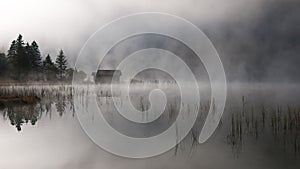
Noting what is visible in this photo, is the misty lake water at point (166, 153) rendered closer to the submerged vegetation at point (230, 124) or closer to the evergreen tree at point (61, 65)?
the submerged vegetation at point (230, 124)

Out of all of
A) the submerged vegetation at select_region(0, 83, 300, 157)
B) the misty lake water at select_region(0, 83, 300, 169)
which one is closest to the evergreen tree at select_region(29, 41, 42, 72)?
the submerged vegetation at select_region(0, 83, 300, 157)

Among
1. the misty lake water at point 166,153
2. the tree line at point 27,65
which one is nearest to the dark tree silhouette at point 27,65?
the tree line at point 27,65

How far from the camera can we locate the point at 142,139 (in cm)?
764

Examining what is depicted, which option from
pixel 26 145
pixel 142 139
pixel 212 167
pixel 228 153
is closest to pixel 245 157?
pixel 228 153

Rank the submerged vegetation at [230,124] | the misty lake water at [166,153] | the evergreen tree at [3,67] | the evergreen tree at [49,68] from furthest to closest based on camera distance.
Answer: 1. the evergreen tree at [49,68]
2. the evergreen tree at [3,67]
3. the submerged vegetation at [230,124]
4. the misty lake water at [166,153]

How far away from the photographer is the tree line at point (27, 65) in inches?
1299

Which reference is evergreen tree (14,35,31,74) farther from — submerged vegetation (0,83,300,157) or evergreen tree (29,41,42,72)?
submerged vegetation (0,83,300,157)

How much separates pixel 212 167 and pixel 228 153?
1.04 metres

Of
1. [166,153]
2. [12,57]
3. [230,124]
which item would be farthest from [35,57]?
[166,153]

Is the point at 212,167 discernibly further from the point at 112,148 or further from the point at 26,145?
the point at 26,145

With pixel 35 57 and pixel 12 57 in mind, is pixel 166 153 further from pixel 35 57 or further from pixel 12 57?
pixel 35 57

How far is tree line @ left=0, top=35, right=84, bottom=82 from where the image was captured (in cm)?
3300

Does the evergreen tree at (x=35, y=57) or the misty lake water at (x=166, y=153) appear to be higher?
the evergreen tree at (x=35, y=57)

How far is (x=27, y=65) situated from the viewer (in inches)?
1352
